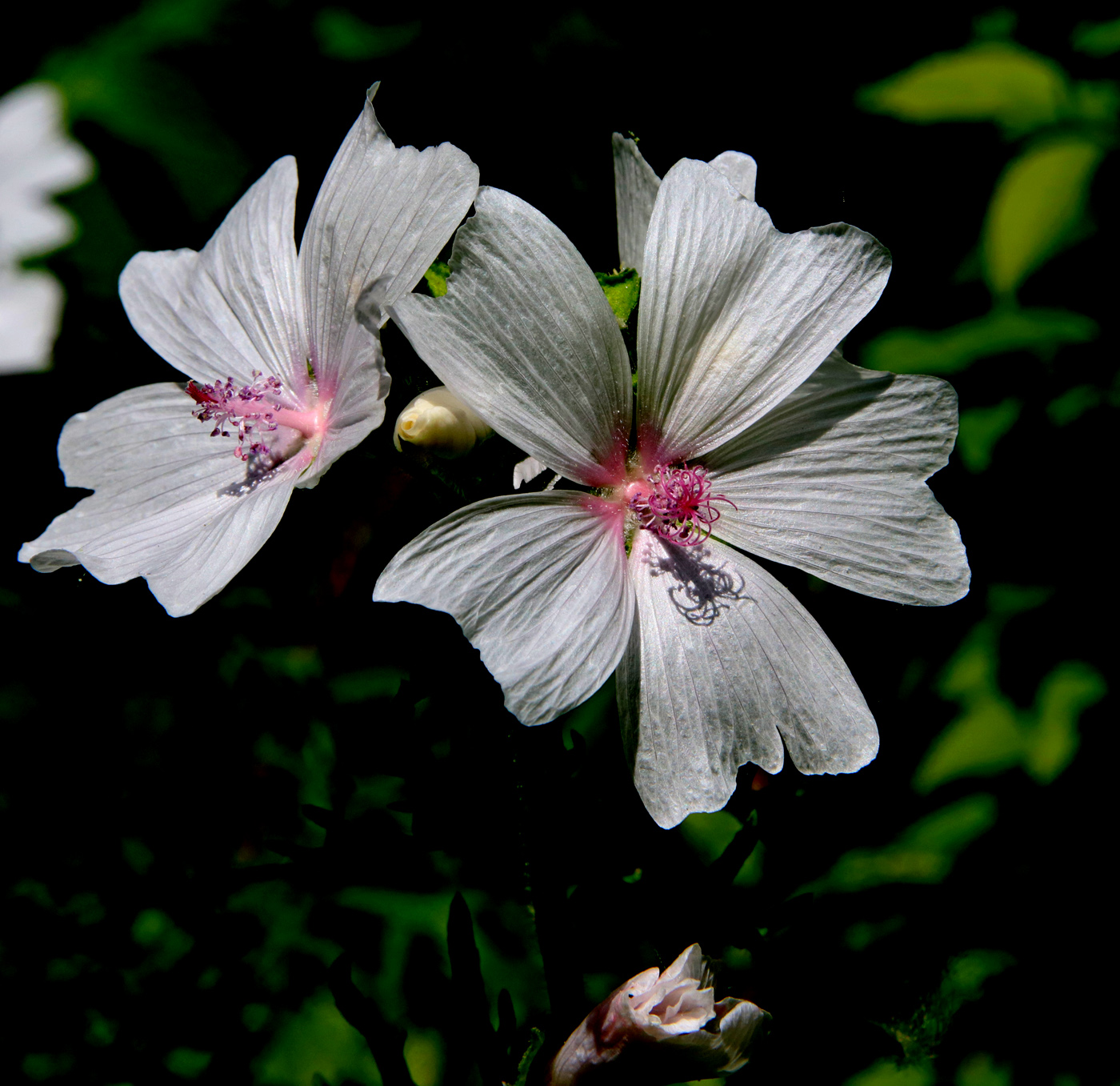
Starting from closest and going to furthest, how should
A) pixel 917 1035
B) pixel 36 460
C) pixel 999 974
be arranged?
pixel 917 1035, pixel 999 974, pixel 36 460

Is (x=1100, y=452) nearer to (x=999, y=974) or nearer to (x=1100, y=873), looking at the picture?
(x=1100, y=873)

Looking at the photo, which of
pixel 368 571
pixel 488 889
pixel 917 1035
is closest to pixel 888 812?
pixel 917 1035

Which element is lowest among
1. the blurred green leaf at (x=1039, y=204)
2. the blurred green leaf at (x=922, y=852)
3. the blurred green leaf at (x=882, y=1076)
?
the blurred green leaf at (x=882, y=1076)

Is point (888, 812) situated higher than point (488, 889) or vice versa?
point (488, 889)

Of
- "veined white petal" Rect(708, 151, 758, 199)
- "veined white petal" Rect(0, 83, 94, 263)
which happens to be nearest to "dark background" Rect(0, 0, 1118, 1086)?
"veined white petal" Rect(708, 151, 758, 199)

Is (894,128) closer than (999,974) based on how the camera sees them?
No

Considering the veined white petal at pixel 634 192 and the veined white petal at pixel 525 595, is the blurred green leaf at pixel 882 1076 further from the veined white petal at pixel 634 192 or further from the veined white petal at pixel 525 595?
the veined white petal at pixel 634 192

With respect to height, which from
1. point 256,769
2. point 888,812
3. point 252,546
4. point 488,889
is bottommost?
point 888,812

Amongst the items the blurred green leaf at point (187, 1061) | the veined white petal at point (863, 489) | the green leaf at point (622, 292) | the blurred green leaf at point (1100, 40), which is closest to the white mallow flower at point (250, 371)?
the green leaf at point (622, 292)
